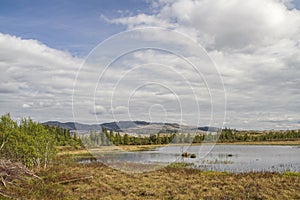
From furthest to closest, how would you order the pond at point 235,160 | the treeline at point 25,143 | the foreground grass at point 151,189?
the pond at point 235,160 < the treeline at point 25,143 < the foreground grass at point 151,189

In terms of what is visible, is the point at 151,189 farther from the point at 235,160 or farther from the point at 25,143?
the point at 235,160

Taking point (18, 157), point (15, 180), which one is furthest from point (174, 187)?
point (18, 157)

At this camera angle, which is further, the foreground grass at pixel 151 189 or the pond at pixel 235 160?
the pond at pixel 235 160

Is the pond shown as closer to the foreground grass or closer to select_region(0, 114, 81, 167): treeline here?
the foreground grass

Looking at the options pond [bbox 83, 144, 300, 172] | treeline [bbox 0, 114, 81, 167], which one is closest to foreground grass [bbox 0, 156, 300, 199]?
treeline [bbox 0, 114, 81, 167]

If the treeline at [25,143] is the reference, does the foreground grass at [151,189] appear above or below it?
below

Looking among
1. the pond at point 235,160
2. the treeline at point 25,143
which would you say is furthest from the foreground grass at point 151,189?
the pond at point 235,160

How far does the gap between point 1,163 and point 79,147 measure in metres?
64.3

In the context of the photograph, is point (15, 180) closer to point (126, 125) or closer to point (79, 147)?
A: point (126, 125)

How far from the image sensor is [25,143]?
27094mm

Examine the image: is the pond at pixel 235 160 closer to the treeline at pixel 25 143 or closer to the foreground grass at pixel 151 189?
the foreground grass at pixel 151 189

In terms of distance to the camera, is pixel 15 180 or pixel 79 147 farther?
pixel 79 147

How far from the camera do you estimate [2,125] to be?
25906 millimetres

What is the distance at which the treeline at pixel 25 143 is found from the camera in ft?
83.1
